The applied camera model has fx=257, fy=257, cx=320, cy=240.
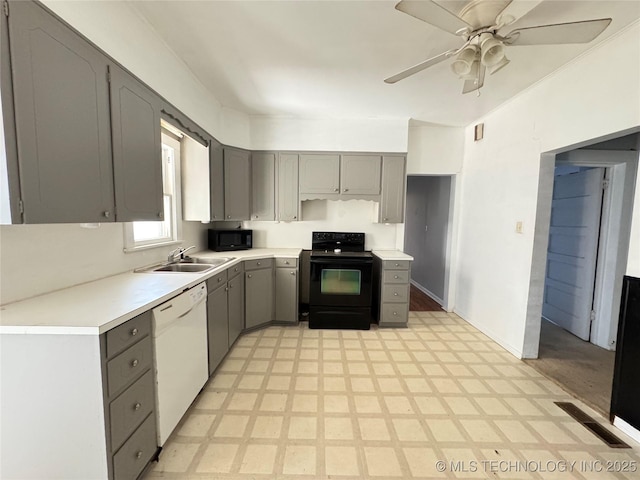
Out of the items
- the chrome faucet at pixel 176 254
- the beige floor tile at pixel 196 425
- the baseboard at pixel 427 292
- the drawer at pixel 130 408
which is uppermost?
the chrome faucet at pixel 176 254

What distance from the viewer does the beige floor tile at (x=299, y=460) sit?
54.6 inches

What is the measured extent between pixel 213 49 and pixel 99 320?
6.53ft

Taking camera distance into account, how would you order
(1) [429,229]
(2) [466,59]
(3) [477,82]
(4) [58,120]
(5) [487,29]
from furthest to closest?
(1) [429,229] < (3) [477,82] < (2) [466,59] < (5) [487,29] < (4) [58,120]

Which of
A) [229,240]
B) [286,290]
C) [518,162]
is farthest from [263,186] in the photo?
[518,162]

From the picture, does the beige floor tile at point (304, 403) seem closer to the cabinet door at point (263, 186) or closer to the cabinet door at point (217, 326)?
the cabinet door at point (217, 326)

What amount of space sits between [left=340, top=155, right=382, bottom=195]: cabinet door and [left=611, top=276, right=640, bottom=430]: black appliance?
7.66 ft

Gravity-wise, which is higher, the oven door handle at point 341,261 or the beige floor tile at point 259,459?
the oven door handle at point 341,261

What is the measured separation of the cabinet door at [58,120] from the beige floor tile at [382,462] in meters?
1.97

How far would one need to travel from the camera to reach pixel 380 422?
1.72 metres

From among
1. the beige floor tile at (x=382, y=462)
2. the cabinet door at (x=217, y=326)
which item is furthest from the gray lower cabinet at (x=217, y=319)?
the beige floor tile at (x=382, y=462)

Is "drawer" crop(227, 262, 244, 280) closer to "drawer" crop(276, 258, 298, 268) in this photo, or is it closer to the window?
"drawer" crop(276, 258, 298, 268)

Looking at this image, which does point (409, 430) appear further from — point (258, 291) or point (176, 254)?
point (176, 254)

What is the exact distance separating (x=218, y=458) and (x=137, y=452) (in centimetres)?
43

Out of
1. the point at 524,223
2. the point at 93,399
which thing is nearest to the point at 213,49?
the point at 93,399
